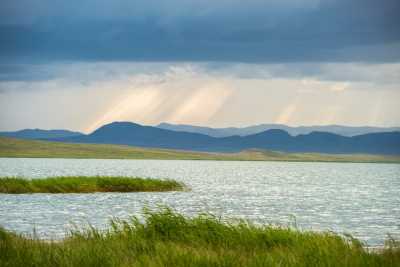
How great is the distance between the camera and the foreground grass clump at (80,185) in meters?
66.8

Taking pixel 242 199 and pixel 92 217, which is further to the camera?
pixel 242 199

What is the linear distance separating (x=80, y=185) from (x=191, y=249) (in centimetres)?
4926

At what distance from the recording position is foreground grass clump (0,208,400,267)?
19.5 meters

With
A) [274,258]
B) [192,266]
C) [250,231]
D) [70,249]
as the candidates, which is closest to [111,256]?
[70,249]

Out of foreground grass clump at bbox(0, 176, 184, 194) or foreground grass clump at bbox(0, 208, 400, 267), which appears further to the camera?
foreground grass clump at bbox(0, 176, 184, 194)

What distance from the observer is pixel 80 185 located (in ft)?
229

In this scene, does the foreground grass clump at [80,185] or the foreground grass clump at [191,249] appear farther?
the foreground grass clump at [80,185]

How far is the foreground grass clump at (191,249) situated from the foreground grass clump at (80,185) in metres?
42.6

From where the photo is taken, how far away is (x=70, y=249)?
68.4 ft

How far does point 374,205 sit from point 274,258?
160 ft

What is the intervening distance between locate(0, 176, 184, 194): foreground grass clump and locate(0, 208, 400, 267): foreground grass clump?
42624 millimetres

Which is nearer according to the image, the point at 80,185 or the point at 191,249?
the point at 191,249

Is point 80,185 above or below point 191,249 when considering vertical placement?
below

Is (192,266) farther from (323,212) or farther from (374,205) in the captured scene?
(374,205)
